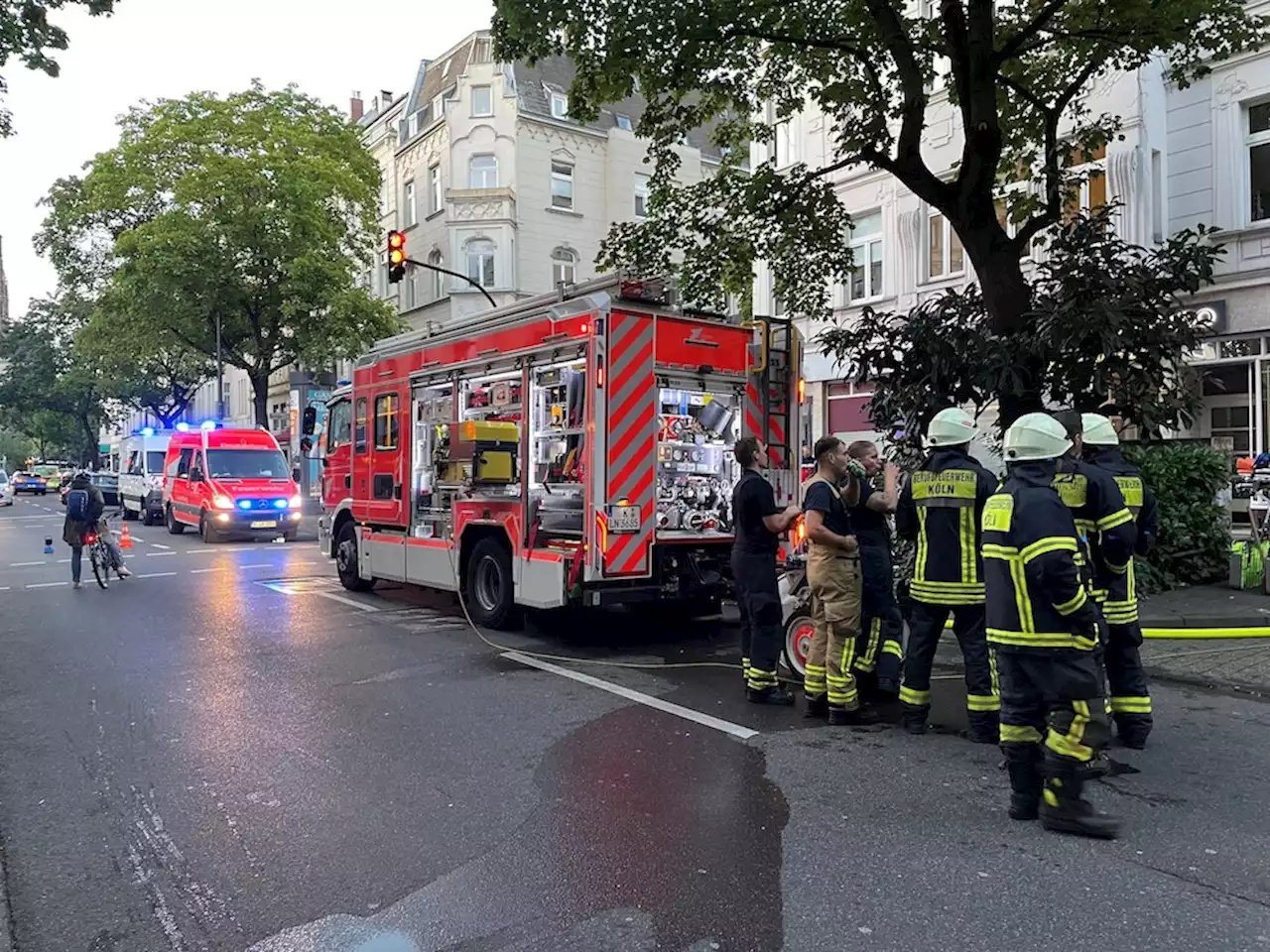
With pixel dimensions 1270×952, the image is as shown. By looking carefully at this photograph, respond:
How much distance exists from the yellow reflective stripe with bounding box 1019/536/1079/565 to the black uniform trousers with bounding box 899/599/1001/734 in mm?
1312

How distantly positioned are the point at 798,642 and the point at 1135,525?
7.88 ft

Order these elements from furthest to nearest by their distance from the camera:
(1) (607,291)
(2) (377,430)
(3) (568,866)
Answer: (2) (377,430) < (1) (607,291) < (3) (568,866)

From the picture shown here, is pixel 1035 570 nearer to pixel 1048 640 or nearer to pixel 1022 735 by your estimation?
pixel 1048 640

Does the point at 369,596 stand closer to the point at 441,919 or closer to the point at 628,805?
the point at 628,805

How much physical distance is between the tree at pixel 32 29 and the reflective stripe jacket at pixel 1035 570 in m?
8.82

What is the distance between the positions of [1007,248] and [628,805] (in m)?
6.69

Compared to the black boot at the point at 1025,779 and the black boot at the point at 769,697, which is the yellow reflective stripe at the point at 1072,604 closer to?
the black boot at the point at 1025,779

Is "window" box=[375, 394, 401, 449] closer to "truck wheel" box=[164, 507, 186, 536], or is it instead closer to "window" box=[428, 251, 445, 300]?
"truck wheel" box=[164, 507, 186, 536]

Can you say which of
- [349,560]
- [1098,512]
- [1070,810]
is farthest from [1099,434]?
[349,560]

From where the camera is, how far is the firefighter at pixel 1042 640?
4.16 metres

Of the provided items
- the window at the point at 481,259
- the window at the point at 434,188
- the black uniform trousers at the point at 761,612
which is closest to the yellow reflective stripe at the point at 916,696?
the black uniform trousers at the point at 761,612

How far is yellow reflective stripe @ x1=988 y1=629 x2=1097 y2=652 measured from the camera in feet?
13.8

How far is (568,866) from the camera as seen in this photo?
396cm

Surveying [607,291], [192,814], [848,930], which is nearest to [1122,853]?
[848,930]
